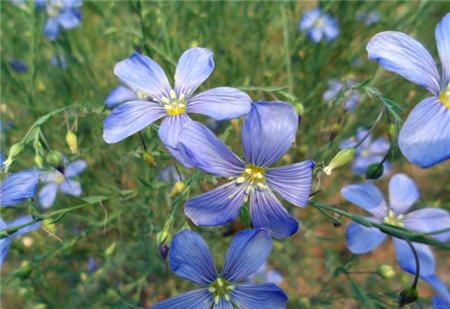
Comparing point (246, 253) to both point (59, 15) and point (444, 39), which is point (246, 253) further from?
point (59, 15)

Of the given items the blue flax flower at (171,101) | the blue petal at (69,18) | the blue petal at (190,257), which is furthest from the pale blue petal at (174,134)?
the blue petal at (69,18)

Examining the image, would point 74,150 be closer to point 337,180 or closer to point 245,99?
point 245,99

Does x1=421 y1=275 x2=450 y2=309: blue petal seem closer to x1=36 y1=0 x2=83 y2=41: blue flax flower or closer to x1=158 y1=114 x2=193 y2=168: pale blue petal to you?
x1=158 y1=114 x2=193 y2=168: pale blue petal

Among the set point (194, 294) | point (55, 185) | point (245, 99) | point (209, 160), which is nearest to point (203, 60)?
point (245, 99)

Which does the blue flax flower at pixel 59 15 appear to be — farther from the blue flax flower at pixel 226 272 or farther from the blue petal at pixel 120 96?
the blue flax flower at pixel 226 272

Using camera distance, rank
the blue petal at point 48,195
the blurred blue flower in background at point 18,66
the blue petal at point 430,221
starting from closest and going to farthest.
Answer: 1. the blue petal at point 430,221
2. the blue petal at point 48,195
3. the blurred blue flower in background at point 18,66

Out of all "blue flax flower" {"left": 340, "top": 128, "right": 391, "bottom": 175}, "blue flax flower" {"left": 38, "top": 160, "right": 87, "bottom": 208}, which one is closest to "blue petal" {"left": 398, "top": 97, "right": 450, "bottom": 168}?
"blue flax flower" {"left": 340, "top": 128, "right": 391, "bottom": 175}
